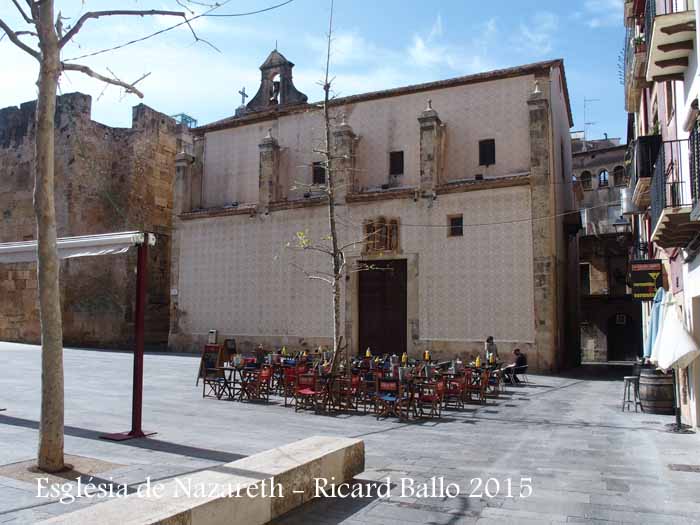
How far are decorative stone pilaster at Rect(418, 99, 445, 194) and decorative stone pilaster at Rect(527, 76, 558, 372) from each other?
336cm

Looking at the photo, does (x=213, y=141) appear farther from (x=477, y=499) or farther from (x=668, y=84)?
(x=477, y=499)

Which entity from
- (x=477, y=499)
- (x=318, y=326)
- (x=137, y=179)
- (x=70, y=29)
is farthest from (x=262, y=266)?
(x=477, y=499)

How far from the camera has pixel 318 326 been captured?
2378 cm

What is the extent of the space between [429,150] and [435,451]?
16.2 meters

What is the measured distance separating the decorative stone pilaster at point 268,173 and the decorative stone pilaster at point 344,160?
9.68 feet

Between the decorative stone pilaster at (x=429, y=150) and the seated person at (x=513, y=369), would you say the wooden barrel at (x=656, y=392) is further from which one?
the decorative stone pilaster at (x=429, y=150)

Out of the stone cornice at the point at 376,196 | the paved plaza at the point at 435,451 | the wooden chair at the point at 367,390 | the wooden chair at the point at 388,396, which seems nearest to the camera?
the paved plaza at the point at 435,451

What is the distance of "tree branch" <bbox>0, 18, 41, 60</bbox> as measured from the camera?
20.9 ft

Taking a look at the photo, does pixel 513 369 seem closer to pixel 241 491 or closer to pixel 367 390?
pixel 367 390

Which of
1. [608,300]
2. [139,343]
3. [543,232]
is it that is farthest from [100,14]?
[608,300]

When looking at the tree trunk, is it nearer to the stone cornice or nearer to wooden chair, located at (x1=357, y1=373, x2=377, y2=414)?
wooden chair, located at (x1=357, y1=373, x2=377, y2=414)

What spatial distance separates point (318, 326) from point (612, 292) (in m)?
20.1

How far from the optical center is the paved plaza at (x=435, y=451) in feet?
17.0

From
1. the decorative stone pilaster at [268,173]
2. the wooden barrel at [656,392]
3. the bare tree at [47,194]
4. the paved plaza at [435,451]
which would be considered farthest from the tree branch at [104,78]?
the decorative stone pilaster at [268,173]
